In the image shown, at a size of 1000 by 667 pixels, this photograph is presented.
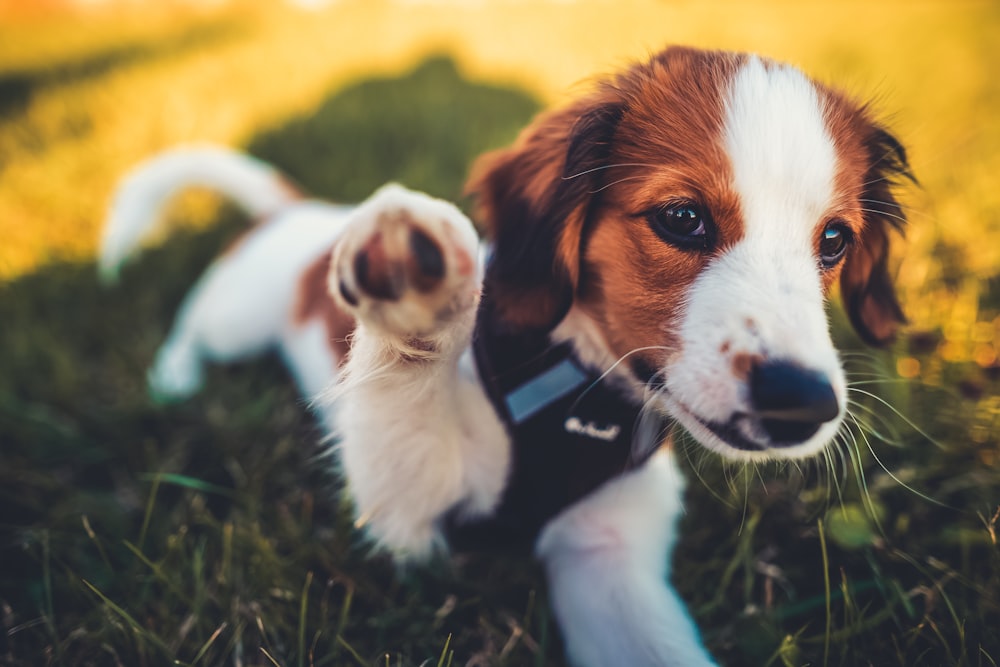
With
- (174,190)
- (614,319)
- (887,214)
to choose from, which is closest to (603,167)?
(614,319)

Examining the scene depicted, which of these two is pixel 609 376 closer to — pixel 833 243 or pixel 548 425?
pixel 548 425

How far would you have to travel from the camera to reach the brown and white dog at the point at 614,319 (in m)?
0.95

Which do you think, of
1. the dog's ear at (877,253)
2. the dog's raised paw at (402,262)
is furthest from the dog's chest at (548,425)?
the dog's ear at (877,253)

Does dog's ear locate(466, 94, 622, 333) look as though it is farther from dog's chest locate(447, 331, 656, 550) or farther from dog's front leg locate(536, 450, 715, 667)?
dog's front leg locate(536, 450, 715, 667)

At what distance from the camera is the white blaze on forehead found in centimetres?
108

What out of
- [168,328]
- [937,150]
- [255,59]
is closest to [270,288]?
[168,328]

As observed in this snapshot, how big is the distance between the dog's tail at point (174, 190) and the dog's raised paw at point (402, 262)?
5.79 feet

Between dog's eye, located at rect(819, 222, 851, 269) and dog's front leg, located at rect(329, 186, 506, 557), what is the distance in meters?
0.72

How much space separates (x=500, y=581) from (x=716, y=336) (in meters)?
0.89

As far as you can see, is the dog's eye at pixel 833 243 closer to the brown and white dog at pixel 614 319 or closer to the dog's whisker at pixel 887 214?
the brown and white dog at pixel 614 319

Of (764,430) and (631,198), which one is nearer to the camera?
(764,430)

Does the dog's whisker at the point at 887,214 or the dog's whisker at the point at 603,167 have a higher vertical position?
the dog's whisker at the point at 603,167

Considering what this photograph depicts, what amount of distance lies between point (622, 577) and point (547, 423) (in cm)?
42

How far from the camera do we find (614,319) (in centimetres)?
122
